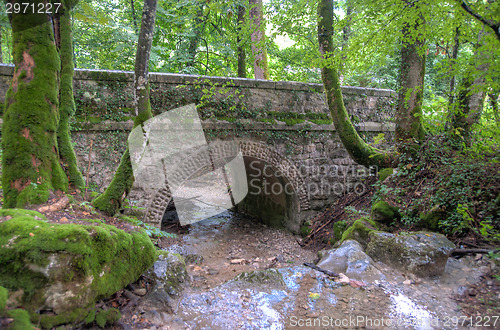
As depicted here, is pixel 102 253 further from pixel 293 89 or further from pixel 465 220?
pixel 293 89

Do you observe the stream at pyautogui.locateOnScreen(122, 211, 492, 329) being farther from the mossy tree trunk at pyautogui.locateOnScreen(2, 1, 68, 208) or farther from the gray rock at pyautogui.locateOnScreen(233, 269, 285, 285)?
the mossy tree trunk at pyautogui.locateOnScreen(2, 1, 68, 208)

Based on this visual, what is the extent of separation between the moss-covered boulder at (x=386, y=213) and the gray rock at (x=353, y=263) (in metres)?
0.79

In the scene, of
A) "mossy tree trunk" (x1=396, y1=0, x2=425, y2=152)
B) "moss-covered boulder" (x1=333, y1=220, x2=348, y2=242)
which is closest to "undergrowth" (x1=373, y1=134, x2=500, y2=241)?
"mossy tree trunk" (x1=396, y1=0, x2=425, y2=152)

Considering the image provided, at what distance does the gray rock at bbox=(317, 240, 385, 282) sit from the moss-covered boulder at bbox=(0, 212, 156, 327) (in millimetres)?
2837

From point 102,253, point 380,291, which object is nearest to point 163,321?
point 102,253

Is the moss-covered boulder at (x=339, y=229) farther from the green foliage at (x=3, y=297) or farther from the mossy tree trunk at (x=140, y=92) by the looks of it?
the green foliage at (x=3, y=297)

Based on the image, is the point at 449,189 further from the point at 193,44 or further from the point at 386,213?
the point at 193,44

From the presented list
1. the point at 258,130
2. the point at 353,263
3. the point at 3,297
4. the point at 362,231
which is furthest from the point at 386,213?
the point at 3,297

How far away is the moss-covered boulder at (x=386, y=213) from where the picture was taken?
479 cm

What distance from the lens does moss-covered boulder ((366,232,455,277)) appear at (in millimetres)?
3436

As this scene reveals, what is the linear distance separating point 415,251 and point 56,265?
12.5ft

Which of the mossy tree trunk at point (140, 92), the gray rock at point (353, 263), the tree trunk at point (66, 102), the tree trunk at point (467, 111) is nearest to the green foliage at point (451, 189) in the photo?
the tree trunk at point (467, 111)

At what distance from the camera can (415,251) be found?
355cm

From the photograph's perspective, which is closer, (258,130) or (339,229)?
(339,229)
